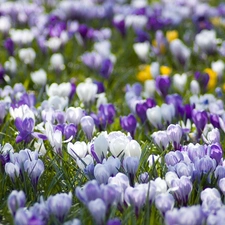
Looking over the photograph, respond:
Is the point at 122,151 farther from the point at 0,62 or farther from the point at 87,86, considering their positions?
the point at 0,62

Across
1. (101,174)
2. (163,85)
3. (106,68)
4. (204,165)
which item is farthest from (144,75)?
(101,174)

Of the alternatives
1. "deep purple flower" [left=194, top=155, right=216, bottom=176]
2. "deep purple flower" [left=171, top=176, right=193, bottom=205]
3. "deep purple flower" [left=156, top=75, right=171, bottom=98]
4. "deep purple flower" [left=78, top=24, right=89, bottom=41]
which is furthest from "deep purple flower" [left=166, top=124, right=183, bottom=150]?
"deep purple flower" [left=78, top=24, right=89, bottom=41]

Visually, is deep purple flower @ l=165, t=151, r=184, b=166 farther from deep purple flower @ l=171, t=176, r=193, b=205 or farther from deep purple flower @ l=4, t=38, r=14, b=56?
deep purple flower @ l=4, t=38, r=14, b=56

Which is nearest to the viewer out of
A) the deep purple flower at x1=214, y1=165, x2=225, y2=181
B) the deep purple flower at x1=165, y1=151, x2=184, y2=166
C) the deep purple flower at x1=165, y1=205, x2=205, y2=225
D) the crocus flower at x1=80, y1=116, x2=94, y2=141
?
the deep purple flower at x1=165, y1=205, x2=205, y2=225

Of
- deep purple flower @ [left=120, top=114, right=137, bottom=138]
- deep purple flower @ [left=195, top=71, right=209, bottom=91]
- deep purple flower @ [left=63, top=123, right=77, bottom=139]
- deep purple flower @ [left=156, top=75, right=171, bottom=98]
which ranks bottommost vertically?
deep purple flower @ [left=195, top=71, right=209, bottom=91]

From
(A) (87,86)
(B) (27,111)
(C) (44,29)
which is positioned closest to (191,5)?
(C) (44,29)

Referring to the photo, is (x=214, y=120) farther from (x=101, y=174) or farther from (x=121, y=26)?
(x=121, y=26)

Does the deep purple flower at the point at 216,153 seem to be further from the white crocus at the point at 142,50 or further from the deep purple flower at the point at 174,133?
the white crocus at the point at 142,50

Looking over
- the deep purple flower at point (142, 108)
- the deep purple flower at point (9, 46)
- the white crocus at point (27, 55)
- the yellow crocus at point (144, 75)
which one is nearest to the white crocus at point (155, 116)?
the deep purple flower at point (142, 108)

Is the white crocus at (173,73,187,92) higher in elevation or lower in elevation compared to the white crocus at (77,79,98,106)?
lower
